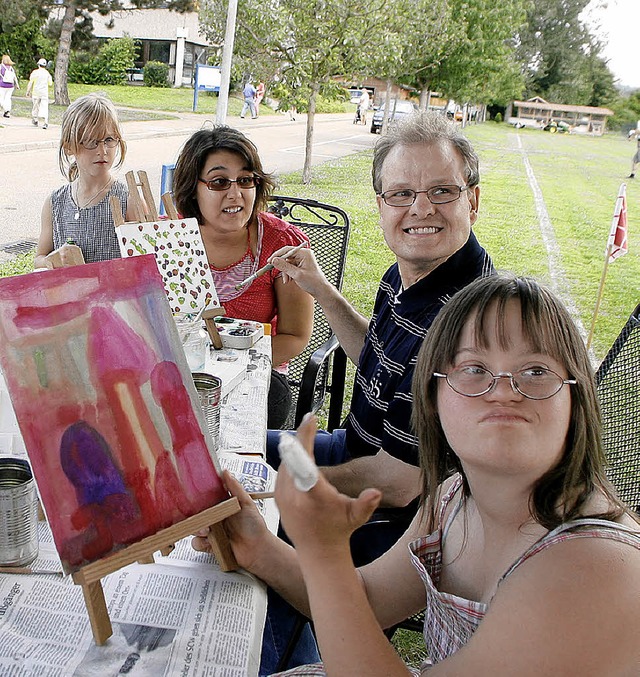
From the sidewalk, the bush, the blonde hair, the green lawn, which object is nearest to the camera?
the blonde hair

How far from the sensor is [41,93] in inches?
577

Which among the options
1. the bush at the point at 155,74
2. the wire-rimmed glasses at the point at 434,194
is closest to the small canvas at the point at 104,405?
the wire-rimmed glasses at the point at 434,194

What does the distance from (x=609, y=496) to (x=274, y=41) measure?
32.4ft

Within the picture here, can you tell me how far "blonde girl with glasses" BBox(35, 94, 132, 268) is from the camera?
3400 millimetres

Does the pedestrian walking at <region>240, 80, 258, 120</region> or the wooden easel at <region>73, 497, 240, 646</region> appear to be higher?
the pedestrian walking at <region>240, 80, 258, 120</region>

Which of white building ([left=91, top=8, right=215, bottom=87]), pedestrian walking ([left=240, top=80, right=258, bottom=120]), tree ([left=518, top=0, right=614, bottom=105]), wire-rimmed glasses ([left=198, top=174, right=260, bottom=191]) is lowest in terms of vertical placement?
wire-rimmed glasses ([left=198, top=174, right=260, bottom=191])

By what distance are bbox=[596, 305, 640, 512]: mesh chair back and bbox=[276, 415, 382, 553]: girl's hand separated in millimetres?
1040

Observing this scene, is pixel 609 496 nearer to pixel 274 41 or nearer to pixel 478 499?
pixel 478 499

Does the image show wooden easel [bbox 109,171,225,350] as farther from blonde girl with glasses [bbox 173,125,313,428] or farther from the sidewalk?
the sidewalk

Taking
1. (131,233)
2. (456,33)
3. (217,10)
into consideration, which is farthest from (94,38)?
(131,233)

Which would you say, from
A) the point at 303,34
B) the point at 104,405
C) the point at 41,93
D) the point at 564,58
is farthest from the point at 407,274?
the point at 564,58

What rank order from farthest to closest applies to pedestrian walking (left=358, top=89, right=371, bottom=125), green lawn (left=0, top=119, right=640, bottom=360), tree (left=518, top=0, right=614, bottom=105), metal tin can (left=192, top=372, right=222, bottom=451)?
tree (left=518, top=0, right=614, bottom=105)
pedestrian walking (left=358, top=89, right=371, bottom=125)
green lawn (left=0, top=119, right=640, bottom=360)
metal tin can (left=192, top=372, right=222, bottom=451)

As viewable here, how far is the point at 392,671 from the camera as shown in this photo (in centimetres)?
94

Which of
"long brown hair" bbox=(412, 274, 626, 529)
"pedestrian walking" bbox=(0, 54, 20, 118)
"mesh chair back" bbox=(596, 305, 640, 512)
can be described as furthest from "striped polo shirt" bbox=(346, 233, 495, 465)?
"pedestrian walking" bbox=(0, 54, 20, 118)
